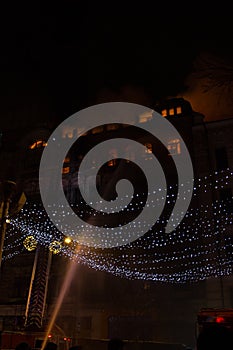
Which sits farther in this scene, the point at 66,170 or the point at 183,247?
the point at 66,170

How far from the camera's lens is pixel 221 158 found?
108 feet

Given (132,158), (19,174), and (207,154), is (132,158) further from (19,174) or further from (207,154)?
(19,174)

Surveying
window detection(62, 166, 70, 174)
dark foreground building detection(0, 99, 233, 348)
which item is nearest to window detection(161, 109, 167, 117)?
dark foreground building detection(0, 99, 233, 348)

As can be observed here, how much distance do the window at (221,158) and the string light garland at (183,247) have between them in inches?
39.9

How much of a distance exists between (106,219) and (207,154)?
11758mm

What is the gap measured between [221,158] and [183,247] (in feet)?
29.7

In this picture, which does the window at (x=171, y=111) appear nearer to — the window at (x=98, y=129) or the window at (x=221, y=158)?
the window at (x=221, y=158)

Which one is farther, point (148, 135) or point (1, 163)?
point (1, 163)

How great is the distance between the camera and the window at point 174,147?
3469 cm

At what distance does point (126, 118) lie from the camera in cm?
4269

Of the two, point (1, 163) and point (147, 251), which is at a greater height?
point (1, 163)

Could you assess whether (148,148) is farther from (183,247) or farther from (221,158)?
(183,247)

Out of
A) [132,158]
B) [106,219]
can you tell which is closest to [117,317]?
[106,219]

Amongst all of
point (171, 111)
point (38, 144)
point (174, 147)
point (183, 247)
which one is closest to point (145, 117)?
point (171, 111)
